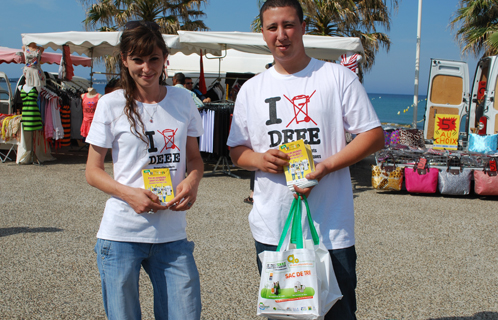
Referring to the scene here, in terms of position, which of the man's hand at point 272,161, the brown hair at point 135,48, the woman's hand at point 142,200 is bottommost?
the woman's hand at point 142,200

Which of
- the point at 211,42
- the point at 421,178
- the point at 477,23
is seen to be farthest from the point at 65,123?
the point at 477,23

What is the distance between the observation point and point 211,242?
472cm

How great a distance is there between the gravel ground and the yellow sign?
1.47 meters

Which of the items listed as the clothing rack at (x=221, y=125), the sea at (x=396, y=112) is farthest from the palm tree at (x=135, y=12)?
the clothing rack at (x=221, y=125)

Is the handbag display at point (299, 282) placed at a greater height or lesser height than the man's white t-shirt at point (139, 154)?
lesser

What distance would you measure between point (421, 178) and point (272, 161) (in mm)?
5957

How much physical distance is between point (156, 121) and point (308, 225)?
86cm

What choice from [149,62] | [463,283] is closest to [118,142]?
[149,62]

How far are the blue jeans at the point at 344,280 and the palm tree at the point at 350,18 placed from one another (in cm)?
1809

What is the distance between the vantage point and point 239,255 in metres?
4.34

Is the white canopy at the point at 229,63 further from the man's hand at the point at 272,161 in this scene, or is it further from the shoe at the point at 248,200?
the man's hand at the point at 272,161

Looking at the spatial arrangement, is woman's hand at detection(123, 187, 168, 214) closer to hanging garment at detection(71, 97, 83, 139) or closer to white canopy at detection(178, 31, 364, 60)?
white canopy at detection(178, 31, 364, 60)

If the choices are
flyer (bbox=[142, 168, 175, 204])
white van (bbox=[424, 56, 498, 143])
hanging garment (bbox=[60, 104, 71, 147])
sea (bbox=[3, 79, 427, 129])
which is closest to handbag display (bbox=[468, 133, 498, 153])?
white van (bbox=[424, 56, 498, 143])

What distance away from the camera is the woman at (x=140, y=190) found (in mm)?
1900
